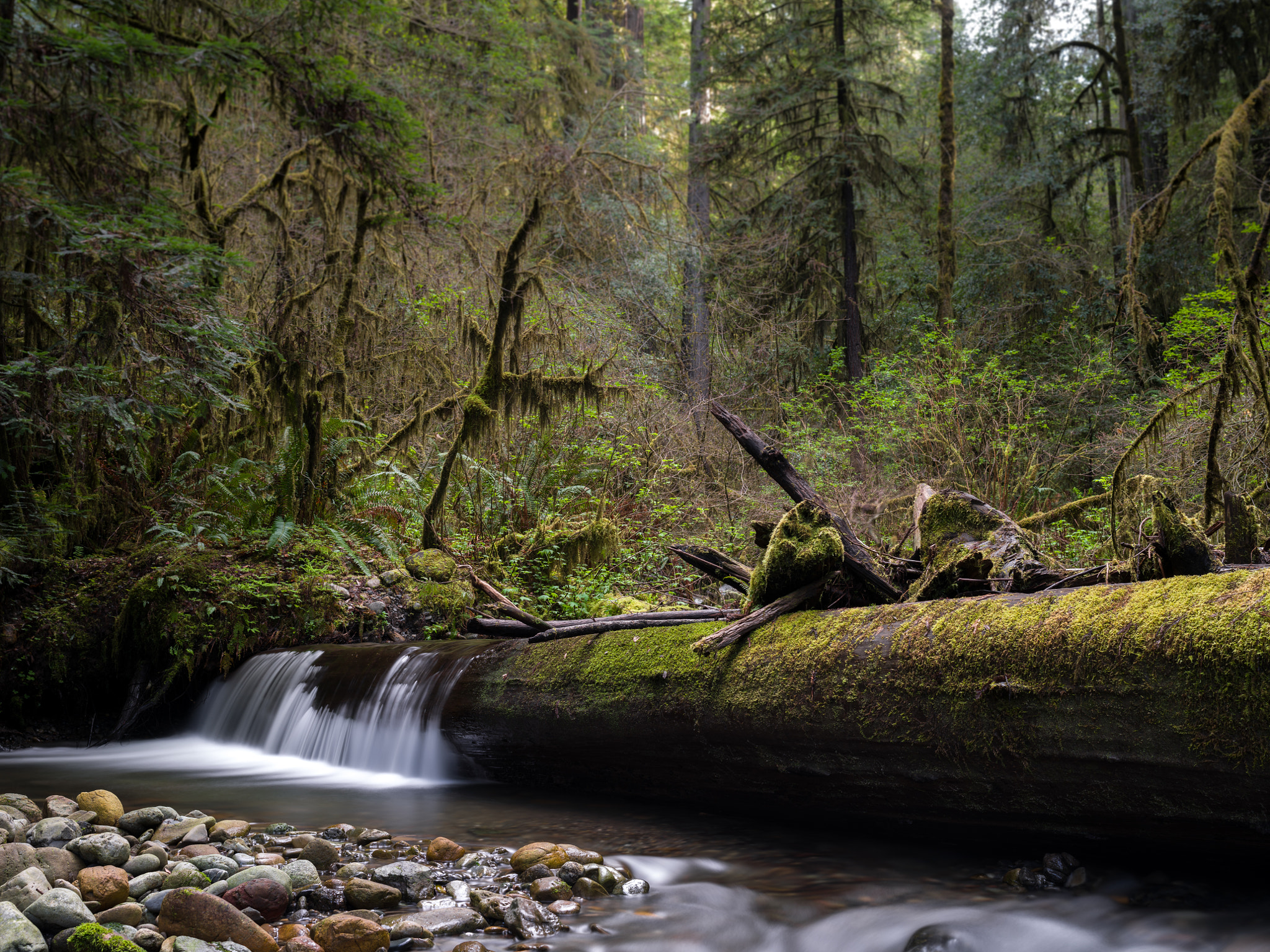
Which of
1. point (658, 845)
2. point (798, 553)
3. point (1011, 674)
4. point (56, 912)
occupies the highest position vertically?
point (798, 553)

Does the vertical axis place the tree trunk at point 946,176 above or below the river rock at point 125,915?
above

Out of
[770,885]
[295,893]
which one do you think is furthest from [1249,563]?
[295,893]

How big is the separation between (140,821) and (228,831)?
547mm

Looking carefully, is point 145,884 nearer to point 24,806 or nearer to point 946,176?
point 24,806

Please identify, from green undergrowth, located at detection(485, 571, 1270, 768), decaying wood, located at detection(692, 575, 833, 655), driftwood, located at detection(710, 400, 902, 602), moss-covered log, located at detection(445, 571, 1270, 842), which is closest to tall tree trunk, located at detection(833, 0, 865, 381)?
driftwood, located at detection(710, 400, 902, 602)

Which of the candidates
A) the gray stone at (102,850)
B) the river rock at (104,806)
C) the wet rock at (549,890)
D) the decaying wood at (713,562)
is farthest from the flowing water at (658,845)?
the decaying wood at (713,562)

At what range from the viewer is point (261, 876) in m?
3.70

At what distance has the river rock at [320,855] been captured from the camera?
167 inches

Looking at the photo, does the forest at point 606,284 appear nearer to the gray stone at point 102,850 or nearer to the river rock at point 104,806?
the river rock at point 104,806

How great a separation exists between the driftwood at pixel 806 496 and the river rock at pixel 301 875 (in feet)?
10.0

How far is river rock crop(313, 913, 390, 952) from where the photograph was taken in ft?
10.7

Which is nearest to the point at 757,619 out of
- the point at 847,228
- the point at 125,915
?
the point at 125,915

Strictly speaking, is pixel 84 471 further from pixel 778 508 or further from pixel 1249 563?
pixel 1249 563

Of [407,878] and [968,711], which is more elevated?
[968,711]
